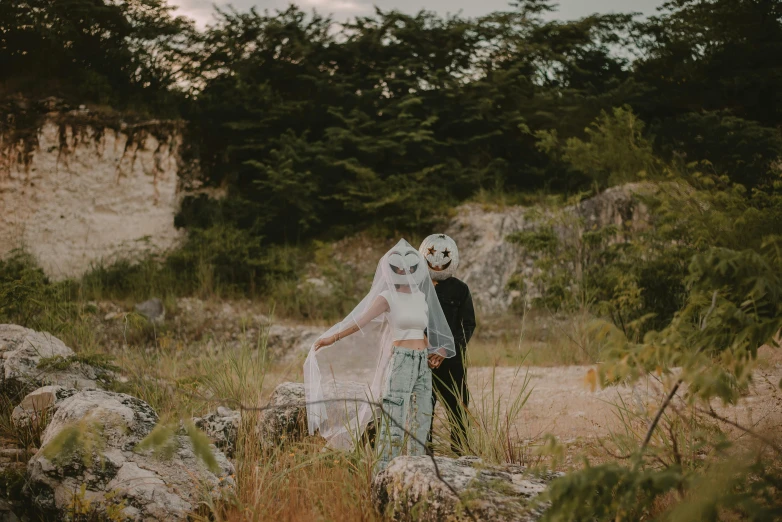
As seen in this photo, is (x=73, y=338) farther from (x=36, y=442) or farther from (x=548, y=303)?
(x=548, y=303)

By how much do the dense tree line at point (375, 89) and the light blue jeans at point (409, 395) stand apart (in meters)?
9.34

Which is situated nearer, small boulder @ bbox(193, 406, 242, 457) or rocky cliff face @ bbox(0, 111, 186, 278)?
small boulder @ bbox(193, 406, 242, 457)

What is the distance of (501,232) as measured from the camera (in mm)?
13211

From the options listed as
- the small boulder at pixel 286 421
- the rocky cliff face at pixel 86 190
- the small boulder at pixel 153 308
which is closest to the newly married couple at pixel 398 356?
the small boulder at pixel 286 421

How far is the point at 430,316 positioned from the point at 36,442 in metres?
3.12

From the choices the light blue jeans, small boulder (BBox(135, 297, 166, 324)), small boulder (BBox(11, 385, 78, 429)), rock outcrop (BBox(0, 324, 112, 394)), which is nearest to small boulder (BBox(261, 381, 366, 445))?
the light blue jeans

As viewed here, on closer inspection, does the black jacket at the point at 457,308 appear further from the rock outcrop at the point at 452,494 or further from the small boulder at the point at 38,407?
the small boulder at the point at 38,407

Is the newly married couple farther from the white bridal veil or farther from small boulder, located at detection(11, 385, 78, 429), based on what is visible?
small boulder, located at detection(11, 385, 78, 429)

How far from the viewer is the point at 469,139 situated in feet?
46.7

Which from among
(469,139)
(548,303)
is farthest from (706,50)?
(548,303)

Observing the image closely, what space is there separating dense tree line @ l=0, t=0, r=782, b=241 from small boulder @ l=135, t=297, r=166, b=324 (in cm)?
237

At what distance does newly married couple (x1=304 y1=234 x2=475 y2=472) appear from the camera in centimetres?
399

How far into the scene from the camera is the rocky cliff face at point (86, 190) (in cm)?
1312

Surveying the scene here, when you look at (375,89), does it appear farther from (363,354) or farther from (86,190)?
(363,354)
